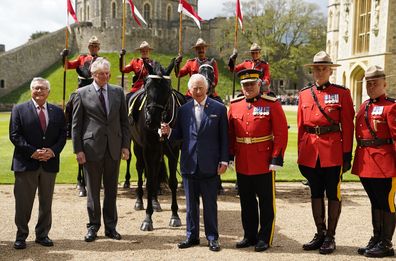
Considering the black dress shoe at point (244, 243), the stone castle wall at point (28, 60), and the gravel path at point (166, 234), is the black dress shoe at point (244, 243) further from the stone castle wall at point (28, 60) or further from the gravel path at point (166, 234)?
the stone castle wall at point (28, 60)

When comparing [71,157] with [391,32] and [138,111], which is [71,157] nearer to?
[138,111]

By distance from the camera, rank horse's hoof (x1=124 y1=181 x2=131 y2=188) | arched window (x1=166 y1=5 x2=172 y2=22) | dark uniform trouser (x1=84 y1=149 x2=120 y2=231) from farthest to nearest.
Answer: arched window (x1=166 y1=5 x2=172 y2=22) < horse's hoof (x1=124 y1=181 x2=131 y2=188) < dark uniform trouser (x1=84 y1=149 x2=120 y2=231)

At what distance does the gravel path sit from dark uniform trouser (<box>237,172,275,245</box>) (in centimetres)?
23

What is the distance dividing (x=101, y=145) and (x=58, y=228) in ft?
5.40

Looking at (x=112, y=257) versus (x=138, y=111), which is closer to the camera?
(x=112, y=257)

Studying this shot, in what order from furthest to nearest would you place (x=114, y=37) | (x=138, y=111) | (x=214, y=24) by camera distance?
(x=214, y=24)
(x=114, y=37)
(x=138, y=111)

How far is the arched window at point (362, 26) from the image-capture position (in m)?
27.7

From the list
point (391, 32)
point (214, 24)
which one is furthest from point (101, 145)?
point (214, 24)

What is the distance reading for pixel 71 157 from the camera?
46.6 ft

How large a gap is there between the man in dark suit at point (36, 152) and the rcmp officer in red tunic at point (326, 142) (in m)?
3.18

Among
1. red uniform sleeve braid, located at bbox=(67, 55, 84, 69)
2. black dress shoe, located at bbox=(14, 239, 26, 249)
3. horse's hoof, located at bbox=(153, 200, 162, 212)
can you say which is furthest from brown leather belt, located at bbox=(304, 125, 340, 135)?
red uniform sleeve braid, located at bbox=(67, 55, 84, 69)

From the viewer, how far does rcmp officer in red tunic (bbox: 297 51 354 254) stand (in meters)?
5.66

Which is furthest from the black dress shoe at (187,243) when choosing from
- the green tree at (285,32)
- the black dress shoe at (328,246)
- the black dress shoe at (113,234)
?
the green tree at (285,32)

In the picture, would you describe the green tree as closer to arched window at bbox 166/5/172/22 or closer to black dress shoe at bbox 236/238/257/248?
arched window at bbox 166/5/172/22
